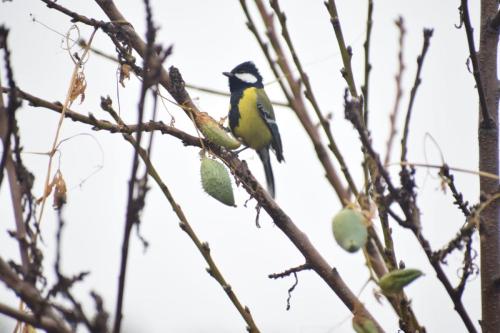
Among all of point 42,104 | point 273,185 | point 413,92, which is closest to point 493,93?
point 413,92

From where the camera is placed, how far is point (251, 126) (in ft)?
13.0

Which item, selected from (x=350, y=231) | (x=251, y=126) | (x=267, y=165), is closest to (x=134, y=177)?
(x=350, y=231)

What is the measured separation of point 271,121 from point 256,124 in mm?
111

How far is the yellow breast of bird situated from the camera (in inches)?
156

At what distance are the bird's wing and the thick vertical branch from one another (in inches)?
86.5

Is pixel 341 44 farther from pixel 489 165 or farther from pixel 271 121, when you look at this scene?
pixel 271 121

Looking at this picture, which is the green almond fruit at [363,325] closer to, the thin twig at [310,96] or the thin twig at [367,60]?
the thin twig at [310,96]

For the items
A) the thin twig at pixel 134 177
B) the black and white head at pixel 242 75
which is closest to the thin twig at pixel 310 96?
the thin twig at pixel 134 177

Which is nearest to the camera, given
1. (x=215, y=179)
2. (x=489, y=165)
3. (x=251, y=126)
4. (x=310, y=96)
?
(x=310, y=96)

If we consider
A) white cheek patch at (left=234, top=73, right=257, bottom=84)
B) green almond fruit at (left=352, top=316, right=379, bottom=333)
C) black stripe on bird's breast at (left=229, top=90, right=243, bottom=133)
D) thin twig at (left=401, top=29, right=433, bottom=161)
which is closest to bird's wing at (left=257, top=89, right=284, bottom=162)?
black stripe on bird's breast at (left=229, top=90, right=243, bottom=133)

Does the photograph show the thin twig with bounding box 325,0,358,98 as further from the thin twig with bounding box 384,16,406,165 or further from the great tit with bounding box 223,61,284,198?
the great tit with bounding box 223,61,284,198

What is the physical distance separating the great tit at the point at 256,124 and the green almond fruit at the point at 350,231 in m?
2.83

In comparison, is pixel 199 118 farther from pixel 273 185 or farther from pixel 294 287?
pixel 273 185

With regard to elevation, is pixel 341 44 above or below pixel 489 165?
above
